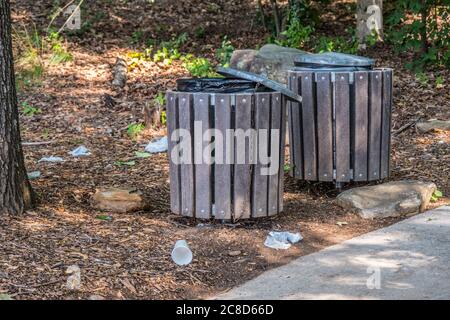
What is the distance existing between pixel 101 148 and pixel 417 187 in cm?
360

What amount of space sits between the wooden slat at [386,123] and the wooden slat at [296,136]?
697 millimetres

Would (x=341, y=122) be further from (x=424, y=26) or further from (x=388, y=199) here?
(x=424, y=26)

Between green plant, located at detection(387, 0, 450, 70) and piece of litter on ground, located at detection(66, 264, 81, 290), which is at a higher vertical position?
green plant, located at detection(387, 0, 450, 70)

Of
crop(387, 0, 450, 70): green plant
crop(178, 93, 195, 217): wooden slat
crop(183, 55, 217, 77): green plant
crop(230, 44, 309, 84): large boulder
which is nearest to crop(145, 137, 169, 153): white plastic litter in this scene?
crop(230, 44, 309, 84): large boulder

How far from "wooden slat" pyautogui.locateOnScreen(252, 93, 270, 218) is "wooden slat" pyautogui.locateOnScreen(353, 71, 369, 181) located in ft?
3.81

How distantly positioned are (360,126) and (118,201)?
2082mm

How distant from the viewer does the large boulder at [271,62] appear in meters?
9.56

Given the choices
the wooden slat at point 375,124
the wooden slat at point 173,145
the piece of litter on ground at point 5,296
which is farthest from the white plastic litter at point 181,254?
the wooden slat at point 375,124

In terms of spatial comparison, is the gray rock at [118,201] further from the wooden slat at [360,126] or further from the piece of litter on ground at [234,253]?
the wooden slat at [360,126]

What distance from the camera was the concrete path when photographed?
419 centimetres

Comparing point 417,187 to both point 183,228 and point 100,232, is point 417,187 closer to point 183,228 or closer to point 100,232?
point 183,228

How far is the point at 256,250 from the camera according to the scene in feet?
16.5

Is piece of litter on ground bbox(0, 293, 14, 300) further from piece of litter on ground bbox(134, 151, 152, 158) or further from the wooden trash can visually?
piece of litter on ground bbox(134, 151, 152, 158)

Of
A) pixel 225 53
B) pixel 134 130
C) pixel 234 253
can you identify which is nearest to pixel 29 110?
pixel 134 130
